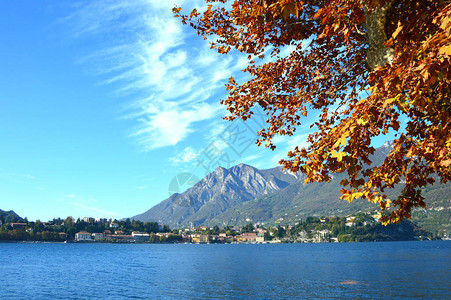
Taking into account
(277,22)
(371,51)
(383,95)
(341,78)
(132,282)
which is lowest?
(132,282)

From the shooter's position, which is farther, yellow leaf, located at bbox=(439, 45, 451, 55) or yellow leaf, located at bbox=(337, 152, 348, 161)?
yellow leaf, located at bbox=(337, 152, 348, 161)

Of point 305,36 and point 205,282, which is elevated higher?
point 305,36

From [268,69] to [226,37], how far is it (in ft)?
4.90

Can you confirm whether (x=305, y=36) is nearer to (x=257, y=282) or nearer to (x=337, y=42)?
(x=337, y=42)

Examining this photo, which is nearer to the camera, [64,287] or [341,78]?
[341,78]

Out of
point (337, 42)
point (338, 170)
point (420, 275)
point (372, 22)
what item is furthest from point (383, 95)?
point (420, 275)

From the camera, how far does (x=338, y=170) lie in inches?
214

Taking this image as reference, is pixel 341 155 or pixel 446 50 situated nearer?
pixel 446 50

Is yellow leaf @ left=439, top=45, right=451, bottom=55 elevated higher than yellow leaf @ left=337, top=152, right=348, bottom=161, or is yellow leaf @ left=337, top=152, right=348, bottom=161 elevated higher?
yellow leaf @ left=439, top=45, right=451, bottom=55

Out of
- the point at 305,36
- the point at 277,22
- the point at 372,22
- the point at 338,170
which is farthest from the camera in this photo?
the point at 305,36

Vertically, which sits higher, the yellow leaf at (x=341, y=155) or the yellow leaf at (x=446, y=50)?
the yellow leaf at (x=446, y=50)

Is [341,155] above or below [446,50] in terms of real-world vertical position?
below

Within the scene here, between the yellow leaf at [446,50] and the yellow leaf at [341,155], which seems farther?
the yellow leaf at [341,155]

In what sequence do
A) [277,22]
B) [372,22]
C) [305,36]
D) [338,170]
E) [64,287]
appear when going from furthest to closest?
[64,287]
[305,36]
[277,22]
[372,22]
[338,170]
